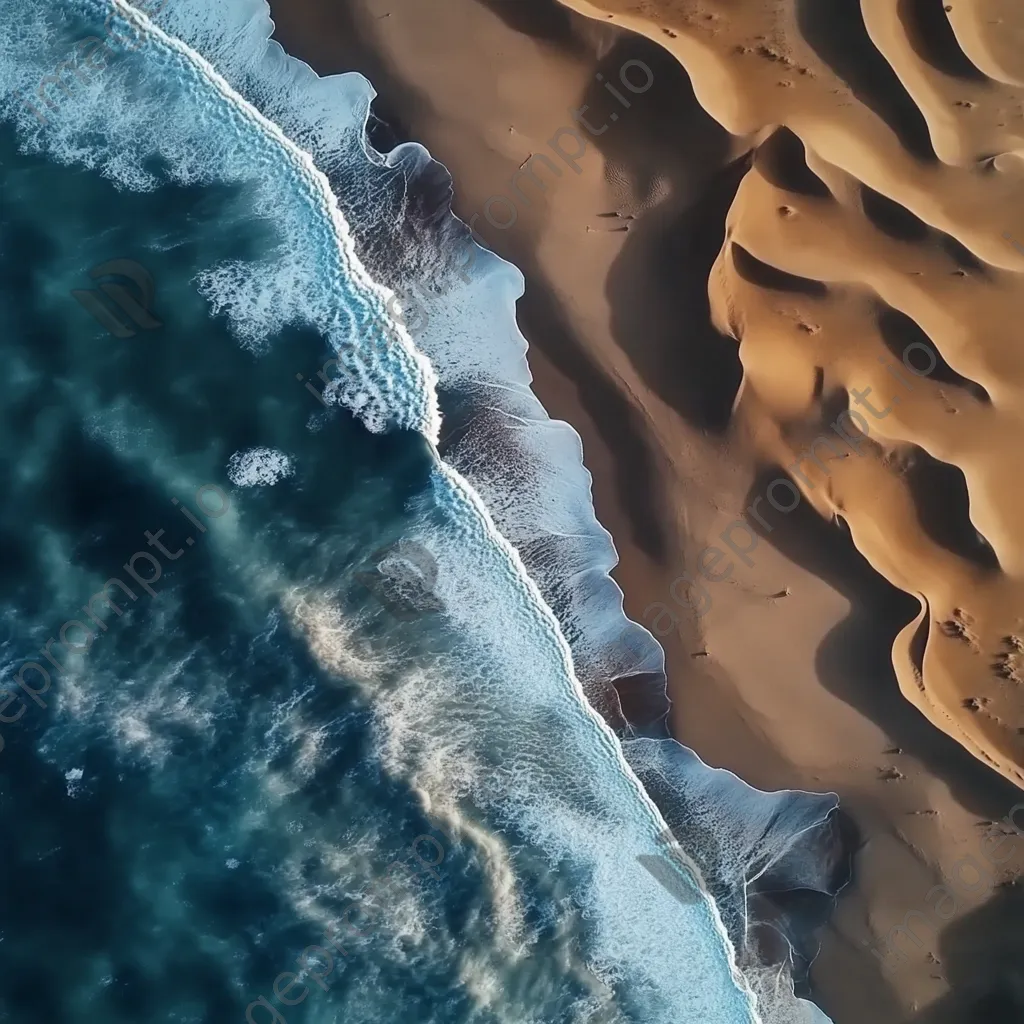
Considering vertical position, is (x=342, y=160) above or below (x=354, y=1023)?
above

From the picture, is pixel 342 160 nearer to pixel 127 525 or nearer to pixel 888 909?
pixel 127 525

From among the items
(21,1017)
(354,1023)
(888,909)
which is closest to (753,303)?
(888,909)

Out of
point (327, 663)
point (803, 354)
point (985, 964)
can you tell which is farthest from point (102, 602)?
point (985, 964)

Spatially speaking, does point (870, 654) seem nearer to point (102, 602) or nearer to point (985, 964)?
point (985, 964)

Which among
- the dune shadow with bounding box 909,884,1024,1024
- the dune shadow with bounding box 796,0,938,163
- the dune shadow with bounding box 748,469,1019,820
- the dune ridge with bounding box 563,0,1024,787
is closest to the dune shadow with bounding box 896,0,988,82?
the dune ridge with bounding box 563,0,1024,787

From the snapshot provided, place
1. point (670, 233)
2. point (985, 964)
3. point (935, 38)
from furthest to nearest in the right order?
point (985, 964) → point (670, 233) → point (935, 38)

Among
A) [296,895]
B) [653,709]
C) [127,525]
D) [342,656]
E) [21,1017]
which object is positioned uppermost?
[653,709]
